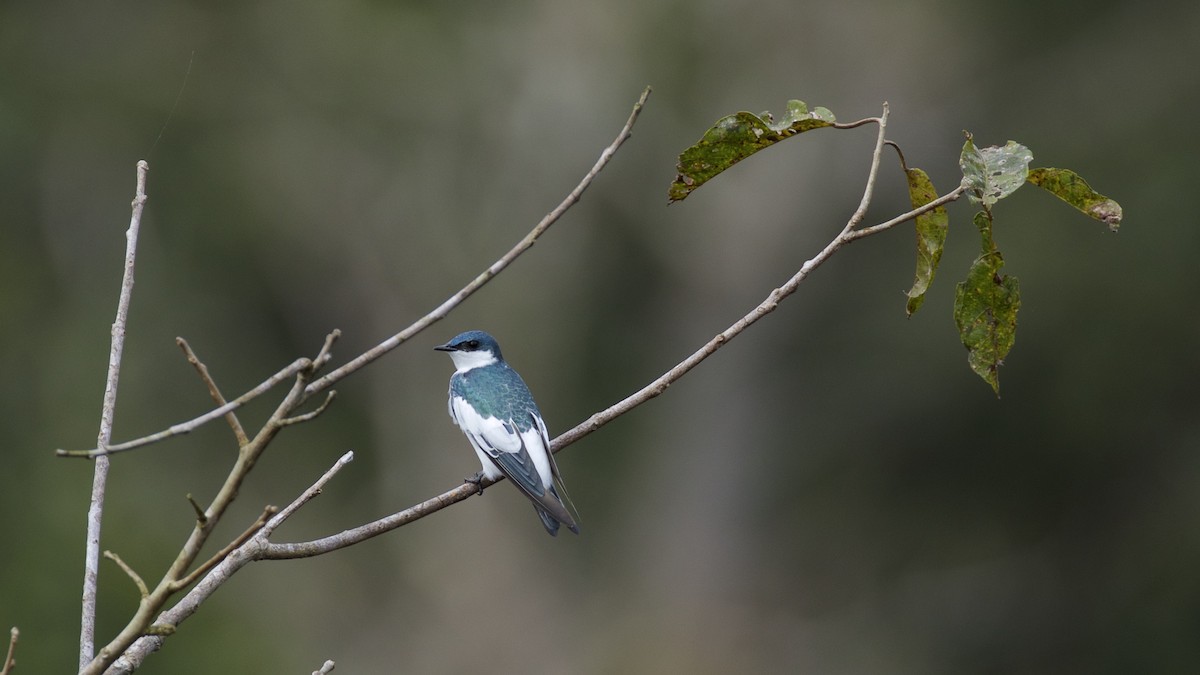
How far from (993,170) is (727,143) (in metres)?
0.78

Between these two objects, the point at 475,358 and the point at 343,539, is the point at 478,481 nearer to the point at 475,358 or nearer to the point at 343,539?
the point at 343,539

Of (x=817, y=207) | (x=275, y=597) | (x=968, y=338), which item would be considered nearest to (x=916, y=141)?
(x=817, y=207)

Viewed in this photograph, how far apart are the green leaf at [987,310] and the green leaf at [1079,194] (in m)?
0.21

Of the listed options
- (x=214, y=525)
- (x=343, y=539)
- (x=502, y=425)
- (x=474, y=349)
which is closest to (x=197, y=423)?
(x=214, y=525)

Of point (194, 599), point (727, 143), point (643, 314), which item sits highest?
point (727, 143)

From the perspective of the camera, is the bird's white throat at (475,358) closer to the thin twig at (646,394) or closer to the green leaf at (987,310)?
the thin twig at (646,394)

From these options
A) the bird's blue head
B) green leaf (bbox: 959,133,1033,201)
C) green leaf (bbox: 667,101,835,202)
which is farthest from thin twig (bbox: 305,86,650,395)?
the bird's blue head

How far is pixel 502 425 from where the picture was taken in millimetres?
5594

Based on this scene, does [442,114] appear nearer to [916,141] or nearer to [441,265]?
[441,265]

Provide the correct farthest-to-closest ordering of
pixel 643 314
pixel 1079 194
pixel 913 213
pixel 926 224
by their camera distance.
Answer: pixel 643 314 < pixel 926 224 < pixel 1079 194 < pixel 913 213

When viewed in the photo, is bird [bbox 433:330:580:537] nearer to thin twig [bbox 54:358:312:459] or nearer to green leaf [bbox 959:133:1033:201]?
green leaf [bbox 959:133:1033:201]

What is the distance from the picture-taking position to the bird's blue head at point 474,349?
21.4 ft

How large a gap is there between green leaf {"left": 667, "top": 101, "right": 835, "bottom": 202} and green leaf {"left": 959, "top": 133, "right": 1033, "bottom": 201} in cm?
50

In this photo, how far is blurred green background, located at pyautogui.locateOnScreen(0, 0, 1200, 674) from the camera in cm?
1831
